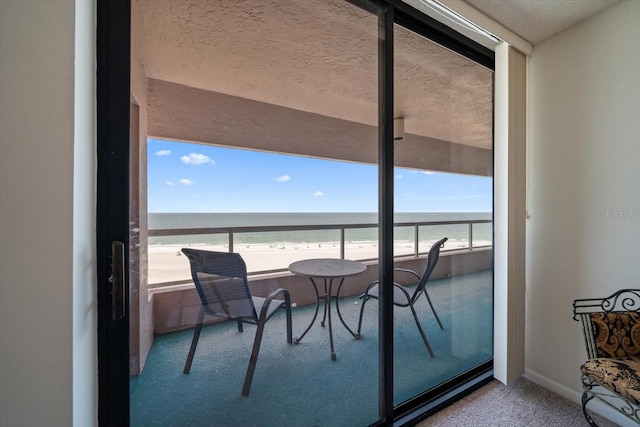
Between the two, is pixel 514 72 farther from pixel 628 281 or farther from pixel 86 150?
pixel 86 150

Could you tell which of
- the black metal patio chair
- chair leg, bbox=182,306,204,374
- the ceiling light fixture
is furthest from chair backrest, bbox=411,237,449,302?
the ceiling light fixture

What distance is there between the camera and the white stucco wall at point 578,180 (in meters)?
1.57

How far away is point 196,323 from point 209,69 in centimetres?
128

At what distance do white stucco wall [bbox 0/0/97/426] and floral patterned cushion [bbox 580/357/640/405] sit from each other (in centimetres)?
216

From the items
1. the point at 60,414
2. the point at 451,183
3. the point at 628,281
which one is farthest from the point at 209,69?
the point at 628,281

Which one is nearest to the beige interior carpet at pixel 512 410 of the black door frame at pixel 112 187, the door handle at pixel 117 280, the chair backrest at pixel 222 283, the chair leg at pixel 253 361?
the chair leg at pixel 253 361

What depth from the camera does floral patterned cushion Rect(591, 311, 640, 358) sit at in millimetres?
1401

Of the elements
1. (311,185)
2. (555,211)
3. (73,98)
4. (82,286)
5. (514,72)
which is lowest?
(82,286)

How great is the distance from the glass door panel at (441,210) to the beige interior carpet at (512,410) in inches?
6.8

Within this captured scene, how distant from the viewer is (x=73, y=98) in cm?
74

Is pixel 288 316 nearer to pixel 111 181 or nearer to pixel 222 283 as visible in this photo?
pixel 222 283

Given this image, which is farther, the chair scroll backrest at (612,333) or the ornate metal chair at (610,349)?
the chair scroll backrest at (612,333)

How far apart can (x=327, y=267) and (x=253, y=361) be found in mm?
627

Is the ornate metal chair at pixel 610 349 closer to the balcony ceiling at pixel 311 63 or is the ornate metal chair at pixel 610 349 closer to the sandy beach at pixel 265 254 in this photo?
the sandy beach at pixel 265 254
